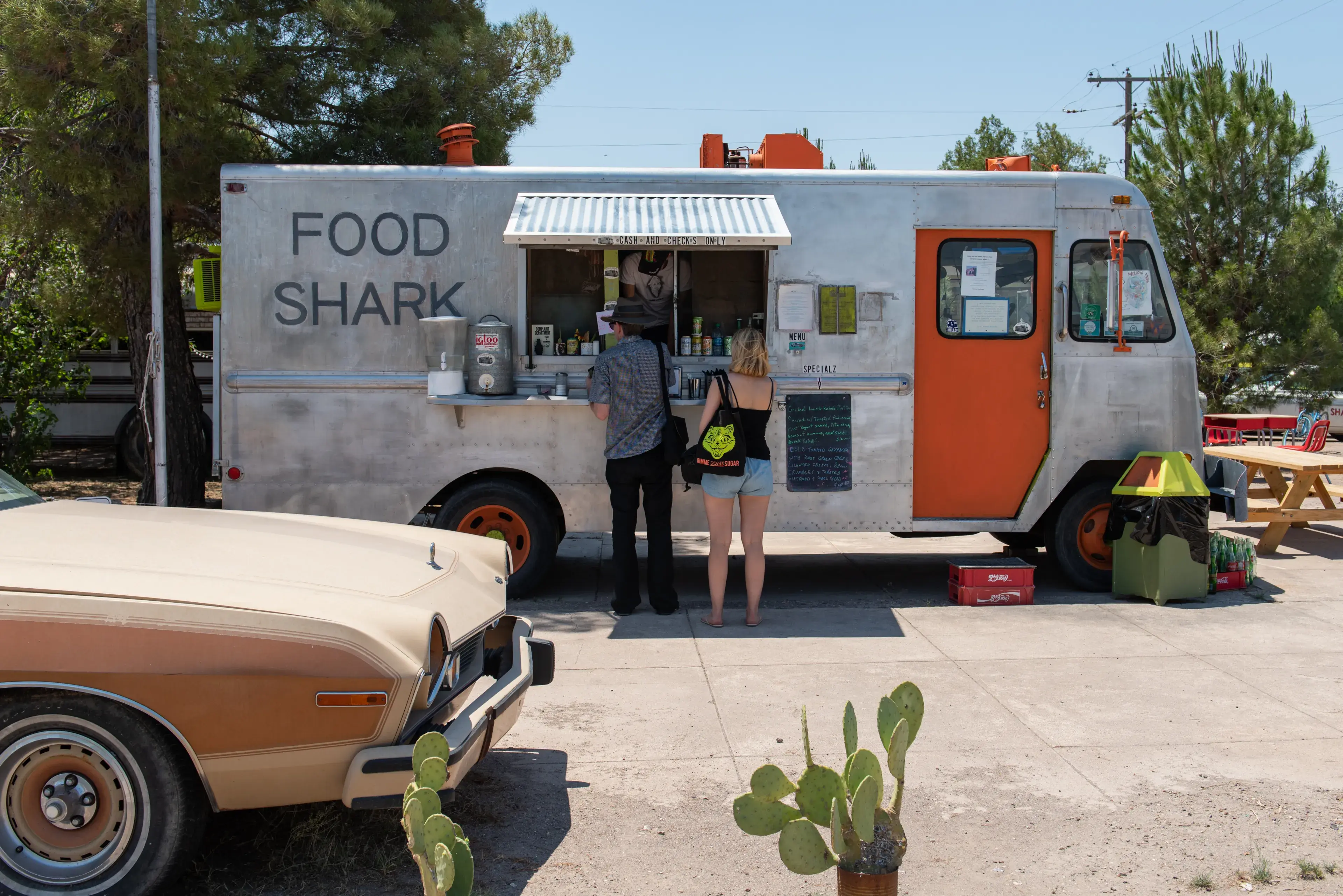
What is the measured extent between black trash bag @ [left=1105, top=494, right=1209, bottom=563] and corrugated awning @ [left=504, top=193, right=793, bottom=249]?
9.50ft

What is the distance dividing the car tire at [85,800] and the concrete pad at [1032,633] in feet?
14.1

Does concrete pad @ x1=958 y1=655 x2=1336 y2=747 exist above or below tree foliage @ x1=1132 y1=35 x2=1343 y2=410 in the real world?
below

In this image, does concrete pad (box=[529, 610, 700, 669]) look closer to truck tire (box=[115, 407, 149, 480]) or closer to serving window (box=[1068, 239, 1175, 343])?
serving window (box=[1068, 239, 1175, 343])

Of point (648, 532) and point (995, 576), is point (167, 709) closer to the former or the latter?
point (648, 532)

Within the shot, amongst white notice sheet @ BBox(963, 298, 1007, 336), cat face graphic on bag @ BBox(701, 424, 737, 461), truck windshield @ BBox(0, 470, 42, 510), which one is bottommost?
truck windshield @ BBox(0, 470, 42, 510)

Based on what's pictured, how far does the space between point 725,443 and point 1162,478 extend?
2.97 metres

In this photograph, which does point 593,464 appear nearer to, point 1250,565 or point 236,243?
point 236,243

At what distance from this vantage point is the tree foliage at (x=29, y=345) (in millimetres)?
11039

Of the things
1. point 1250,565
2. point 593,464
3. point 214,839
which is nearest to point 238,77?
→ point 593,464

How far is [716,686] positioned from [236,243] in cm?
431

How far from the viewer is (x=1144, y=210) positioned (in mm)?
7973

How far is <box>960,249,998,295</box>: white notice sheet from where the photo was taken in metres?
7.91

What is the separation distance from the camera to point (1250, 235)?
14.1m

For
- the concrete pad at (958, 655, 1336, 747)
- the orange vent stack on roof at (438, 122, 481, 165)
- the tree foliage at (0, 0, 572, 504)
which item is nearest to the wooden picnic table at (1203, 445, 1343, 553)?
the concrete pad at (958, 655, 1336, 747)
